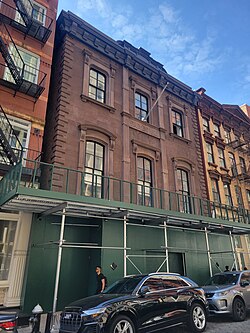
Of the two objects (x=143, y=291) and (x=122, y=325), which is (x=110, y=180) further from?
(x=122, y=325)

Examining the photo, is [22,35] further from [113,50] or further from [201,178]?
[201,178]

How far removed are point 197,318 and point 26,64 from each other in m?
12.6

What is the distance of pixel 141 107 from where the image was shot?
17297 mm

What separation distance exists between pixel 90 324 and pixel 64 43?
13.7m

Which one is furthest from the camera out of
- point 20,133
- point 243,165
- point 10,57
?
point 243,165

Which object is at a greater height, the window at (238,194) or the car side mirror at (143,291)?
the window at (238,194)

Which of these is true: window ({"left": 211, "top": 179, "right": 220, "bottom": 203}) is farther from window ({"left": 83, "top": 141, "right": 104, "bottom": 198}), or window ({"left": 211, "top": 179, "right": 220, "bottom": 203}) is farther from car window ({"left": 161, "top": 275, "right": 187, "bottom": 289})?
car window ({"left": 161, "top": 275, "right": 187, "bottom": 289})

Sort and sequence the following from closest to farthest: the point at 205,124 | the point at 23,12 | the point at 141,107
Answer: the point at 23,12, the point at 141,107, the point at 205,124

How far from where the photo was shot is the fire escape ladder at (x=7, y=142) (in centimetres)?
991

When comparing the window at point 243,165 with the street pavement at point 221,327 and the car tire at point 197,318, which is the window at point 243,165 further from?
the car tire at point 197,318

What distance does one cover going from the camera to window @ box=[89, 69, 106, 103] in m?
15.0

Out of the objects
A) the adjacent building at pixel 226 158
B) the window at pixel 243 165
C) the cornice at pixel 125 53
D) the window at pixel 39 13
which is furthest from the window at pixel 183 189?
the window at pixel 39 13

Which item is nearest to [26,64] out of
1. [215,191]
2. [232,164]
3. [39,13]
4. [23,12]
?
[23,12]

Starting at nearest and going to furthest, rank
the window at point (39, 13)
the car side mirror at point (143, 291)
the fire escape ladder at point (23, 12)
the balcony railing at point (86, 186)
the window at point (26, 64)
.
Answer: the car side mirror at point (143, 291), the balcony railing at point (86, 186), the window at point (26, 64), the fire escape ladder at point (23, 12), the window at point (39, 13)
